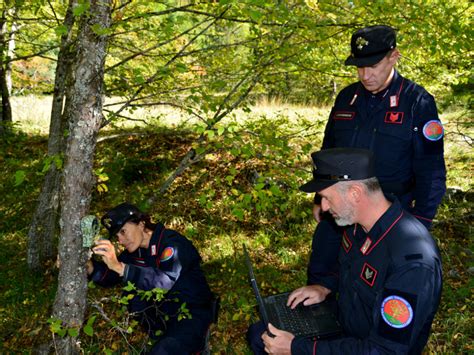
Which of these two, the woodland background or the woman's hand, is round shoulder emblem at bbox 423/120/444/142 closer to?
the woodland background

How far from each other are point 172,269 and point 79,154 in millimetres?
1263

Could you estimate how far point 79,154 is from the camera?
9.05 feet

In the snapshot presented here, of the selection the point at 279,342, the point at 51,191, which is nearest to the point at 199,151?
the point at 279,342

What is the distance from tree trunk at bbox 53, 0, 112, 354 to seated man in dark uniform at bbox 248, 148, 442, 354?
60.0 inches

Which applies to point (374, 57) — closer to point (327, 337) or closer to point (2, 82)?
point (327, 337)

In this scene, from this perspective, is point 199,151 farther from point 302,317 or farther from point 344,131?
point 302,317

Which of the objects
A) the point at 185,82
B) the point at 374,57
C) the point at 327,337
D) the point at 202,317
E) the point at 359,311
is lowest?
the point at 202,317

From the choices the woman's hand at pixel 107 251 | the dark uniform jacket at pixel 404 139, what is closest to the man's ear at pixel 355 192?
the dark uniform jacket at pixel 404 139

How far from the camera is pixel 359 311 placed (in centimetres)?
245

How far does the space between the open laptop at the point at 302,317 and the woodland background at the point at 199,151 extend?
98 cm

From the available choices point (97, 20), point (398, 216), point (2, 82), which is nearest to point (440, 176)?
point (398, 216)

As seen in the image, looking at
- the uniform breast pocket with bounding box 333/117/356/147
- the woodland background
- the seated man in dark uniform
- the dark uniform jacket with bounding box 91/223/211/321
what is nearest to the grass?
the woodland background

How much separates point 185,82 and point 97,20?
2759mm

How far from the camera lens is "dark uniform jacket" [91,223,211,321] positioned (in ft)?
11.2
